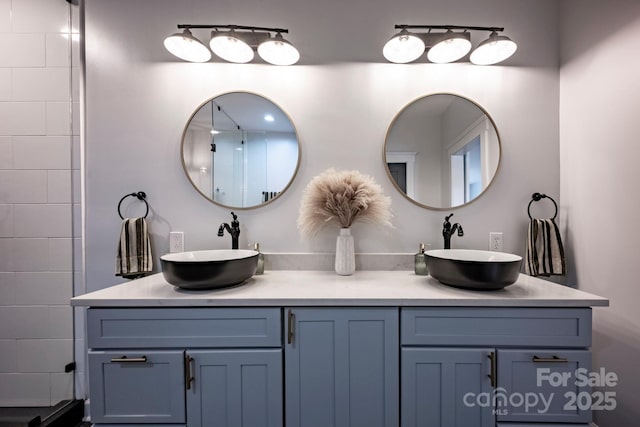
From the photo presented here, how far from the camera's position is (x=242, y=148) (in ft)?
4.72

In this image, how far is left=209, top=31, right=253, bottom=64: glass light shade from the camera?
129 cm

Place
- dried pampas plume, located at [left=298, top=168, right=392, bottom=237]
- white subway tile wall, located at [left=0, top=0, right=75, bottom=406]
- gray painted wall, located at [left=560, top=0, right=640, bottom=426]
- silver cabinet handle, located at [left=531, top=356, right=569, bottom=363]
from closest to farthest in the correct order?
1. silver cabinet handle, located at [left=531, top=356, right=569, bottom=363]
2. gray painted wall, located at [left=560, top=0, right=640, bottom=426]
3. dried pampas plume, located at [left=298, top=168, right=392, bottom=237]
4. white subway tile wall, located at [left=0, top=0, right=75, bottom=406]

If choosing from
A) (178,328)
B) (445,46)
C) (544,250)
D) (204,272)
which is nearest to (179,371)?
(178,328)

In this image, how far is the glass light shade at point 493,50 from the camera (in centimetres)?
128

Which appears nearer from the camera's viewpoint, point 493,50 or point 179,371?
point 179,371

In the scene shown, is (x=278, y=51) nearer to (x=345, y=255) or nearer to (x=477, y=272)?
(x=345, y=255)

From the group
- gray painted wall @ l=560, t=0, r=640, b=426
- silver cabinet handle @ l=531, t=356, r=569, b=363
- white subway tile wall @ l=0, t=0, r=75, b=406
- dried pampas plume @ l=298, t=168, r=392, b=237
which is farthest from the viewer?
white subway tile wall @ l=0, t=0, r=75, b=406

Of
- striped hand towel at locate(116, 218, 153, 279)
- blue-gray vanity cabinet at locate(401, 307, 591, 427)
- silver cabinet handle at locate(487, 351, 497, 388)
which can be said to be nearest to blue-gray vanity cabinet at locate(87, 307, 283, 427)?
striped hand towel at locate(116, 218, 153, 279)

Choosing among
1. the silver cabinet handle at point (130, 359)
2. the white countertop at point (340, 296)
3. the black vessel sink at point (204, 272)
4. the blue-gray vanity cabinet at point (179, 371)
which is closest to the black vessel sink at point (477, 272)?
the white countertop at point (340, 296)

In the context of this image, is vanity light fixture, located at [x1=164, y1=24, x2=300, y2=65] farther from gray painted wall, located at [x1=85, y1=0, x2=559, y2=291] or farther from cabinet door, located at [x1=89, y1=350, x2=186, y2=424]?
cabinet door, located at [x1=89, y1=350, x2=186, y2=424]

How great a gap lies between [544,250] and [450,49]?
122 centimetres

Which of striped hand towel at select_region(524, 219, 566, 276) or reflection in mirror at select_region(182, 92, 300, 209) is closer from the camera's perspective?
striped hand towel at select_region(524, 219, 566, 276)

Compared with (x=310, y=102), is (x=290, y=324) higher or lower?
lower

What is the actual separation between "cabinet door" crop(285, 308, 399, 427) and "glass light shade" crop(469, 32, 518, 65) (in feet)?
4.78
